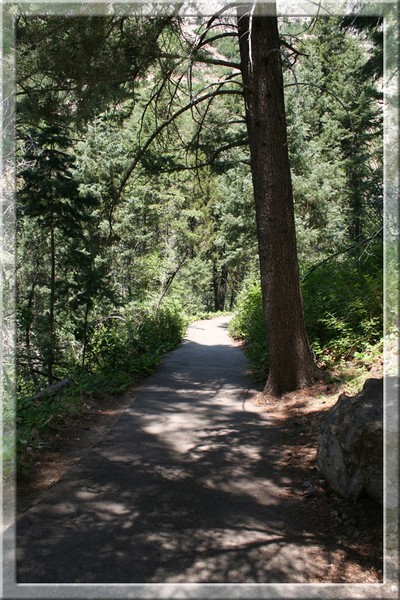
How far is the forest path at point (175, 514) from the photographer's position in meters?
2.12

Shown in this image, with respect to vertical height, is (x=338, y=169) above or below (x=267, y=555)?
above

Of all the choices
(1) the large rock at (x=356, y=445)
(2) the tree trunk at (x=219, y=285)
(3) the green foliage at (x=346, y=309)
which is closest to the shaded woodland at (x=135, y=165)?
(3) the green foliage at (x=346, y=309)

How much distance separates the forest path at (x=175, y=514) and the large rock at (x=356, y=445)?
381 millimetres

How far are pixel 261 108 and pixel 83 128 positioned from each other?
2.53 meters

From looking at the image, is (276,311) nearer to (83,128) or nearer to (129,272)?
(83,128)

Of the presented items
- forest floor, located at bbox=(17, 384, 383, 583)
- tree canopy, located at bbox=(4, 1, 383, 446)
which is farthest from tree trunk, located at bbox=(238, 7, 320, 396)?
forest floor, located at bbox=(17, 384, 383, 583)

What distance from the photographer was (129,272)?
56.5ft

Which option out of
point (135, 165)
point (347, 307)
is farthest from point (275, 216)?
point (135, 165)

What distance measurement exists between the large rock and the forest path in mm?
381

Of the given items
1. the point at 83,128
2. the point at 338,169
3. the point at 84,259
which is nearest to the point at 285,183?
the point at 83,128

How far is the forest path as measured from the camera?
6.94ft

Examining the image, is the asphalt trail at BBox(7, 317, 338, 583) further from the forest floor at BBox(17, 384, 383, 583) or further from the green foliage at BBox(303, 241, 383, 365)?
the green foliage at BBox(303, 241, 383, 365)

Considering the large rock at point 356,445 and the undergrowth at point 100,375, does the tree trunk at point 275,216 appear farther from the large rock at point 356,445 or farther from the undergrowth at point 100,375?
the undergrowth at point 100,375

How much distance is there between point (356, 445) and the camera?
2.68 meters
